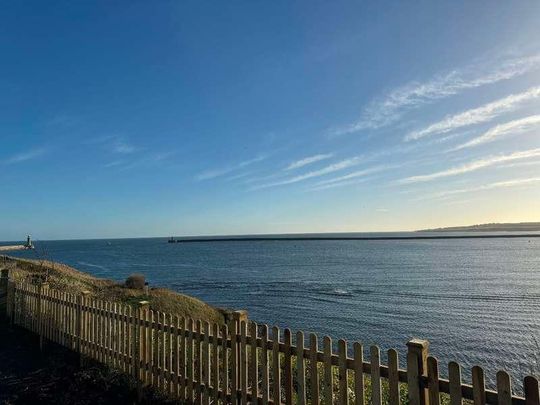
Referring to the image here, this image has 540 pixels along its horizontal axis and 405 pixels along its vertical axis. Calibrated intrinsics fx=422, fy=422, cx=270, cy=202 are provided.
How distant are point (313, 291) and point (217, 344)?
121 feet

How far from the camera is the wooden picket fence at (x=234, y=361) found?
4.43m

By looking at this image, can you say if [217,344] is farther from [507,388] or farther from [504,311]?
[504,311]

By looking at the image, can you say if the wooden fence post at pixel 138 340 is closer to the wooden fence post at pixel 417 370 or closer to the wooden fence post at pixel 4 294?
the wooden fence post at pixel 417 370

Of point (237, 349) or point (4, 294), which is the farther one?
point (4, 294)

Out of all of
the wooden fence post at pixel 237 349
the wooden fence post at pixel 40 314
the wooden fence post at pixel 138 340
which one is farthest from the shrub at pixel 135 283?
the wooden fence post at pixel 237 349

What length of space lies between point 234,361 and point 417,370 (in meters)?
2.68

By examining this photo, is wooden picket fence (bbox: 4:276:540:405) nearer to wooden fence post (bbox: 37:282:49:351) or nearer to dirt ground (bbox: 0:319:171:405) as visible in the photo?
wooden fence post (bbox: 37:282:49:351)

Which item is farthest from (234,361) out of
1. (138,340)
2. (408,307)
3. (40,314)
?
(408,307)

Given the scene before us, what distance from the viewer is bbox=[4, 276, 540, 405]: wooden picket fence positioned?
4.43 meters

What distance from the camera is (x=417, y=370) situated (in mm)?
4484

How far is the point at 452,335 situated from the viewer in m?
24.5

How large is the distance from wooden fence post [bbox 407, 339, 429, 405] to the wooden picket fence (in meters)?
0.01

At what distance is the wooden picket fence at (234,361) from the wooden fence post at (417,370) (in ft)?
0.03

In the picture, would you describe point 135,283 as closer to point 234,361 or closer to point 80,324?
point 80,324
